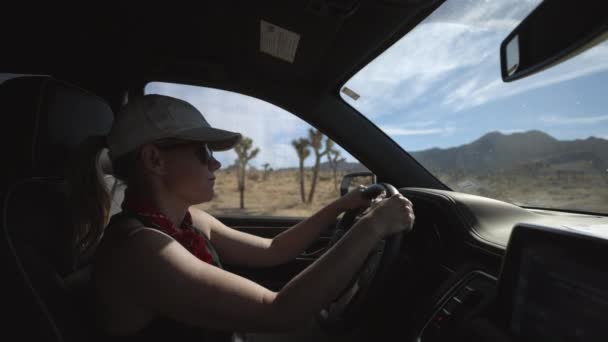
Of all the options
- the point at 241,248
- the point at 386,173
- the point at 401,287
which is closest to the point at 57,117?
the point at 241,248

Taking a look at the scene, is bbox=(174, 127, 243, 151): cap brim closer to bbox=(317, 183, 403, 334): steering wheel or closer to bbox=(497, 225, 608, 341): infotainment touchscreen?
bbox=(317, 183, 403, 334): steering wheel

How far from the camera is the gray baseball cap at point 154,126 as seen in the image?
134cm

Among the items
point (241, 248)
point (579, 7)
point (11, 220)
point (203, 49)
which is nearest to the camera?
point (579, 7)

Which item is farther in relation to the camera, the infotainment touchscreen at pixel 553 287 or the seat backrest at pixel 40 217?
the seat backrest at pixel 40 217

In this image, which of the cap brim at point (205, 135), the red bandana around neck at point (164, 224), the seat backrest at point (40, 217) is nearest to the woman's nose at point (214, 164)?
the cap brim at point (205, 135)

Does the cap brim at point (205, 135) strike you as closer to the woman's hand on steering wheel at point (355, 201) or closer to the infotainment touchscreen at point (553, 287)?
the woman's hand on steering wheel at point (355, 201)

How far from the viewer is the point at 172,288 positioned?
1.06 metres

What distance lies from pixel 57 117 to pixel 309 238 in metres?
1.34

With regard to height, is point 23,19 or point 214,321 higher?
point 23,19

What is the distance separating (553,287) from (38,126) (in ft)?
5.58

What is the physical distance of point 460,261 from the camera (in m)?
1.71

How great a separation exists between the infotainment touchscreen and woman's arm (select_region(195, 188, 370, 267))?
0.95 meters

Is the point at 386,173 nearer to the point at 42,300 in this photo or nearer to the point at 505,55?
the point at 505,55

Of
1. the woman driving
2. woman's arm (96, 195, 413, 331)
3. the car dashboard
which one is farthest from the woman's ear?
the car dashboard
